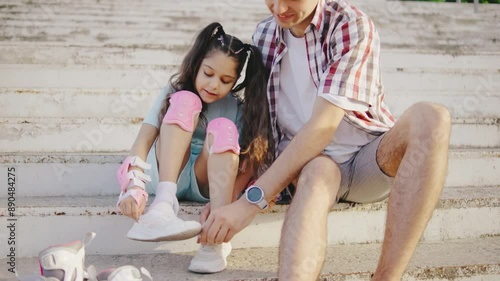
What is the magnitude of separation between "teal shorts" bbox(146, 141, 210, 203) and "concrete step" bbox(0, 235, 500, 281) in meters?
0.21

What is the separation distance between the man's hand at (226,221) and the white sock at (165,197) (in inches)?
6.2

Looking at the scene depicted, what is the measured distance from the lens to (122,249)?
2.31 metres

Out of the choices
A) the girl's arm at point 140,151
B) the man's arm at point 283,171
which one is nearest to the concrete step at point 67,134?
the girl's arm at point 140,151

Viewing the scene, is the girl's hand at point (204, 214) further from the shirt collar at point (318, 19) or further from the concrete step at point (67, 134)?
the concrete step at point (67, 134)

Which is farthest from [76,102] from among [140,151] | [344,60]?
[344,60]

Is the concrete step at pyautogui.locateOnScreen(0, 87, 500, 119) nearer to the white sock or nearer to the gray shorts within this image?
the white sock

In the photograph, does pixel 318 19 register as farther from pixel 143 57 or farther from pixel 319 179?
pixel 143 57

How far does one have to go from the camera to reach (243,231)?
2.38 meters

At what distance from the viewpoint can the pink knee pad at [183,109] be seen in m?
2.22

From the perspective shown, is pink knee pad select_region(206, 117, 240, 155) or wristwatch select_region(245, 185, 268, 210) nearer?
A: wristwatch select_region(245, 185, 268, 210)

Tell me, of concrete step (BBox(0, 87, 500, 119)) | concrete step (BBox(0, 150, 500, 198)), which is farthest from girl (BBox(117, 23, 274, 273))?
concrete step (BBox(0, 87, 500, 119))

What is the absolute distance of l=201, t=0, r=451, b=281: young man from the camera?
188cm

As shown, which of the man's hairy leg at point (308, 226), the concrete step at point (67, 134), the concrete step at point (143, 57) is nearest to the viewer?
the man's hairy leg at point (308, 226)

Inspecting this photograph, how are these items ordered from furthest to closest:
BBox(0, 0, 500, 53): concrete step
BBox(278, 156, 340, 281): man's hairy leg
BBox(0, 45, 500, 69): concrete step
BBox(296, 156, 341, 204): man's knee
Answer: BBox(0, 0, 500, 53): concrete step
BBox(0, 45, 500, 69): concrete step
BBox(296, 156, 341, 204): man's knee
BBox(278, 156, 340, 281): man's hairy leg
